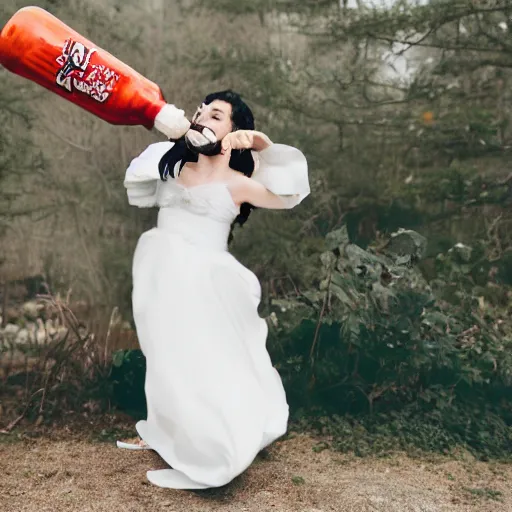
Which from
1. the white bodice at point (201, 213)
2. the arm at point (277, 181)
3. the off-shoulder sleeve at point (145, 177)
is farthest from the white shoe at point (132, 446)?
the arm at point (277, 181)

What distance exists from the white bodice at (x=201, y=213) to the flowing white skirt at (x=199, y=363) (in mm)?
38

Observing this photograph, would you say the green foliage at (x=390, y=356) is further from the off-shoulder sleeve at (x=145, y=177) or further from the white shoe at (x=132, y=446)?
the off-shoulder sleeve at (x=145, y=177)

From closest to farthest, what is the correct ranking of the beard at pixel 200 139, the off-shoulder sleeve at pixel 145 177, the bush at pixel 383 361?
the beard at pixel 200 139
the off-shoulder sleeve at pixel 145 177
the bush at pixel 383 361

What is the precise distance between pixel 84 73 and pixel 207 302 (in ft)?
3.30

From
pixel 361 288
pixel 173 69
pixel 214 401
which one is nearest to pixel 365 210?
pixel 361 288

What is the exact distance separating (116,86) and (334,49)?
190 cm

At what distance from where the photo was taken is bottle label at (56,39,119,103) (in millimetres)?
2674

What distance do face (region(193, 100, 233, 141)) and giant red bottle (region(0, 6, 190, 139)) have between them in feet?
0.56

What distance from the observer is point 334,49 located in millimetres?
4207

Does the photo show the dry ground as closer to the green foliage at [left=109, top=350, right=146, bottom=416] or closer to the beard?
the green foliage at [left=109, top=350, right=146, bottom=416]

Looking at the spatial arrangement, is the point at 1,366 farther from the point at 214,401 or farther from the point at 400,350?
the point at 400,350

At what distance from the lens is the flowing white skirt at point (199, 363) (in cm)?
272

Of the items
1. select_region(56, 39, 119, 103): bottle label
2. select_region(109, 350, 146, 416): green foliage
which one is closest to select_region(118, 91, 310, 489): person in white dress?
select_region(56, 39, 119, 103): bottle label

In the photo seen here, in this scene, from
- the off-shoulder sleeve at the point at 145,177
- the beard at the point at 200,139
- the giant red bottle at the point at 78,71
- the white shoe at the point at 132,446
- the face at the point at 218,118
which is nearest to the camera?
the giant red bottle at the point at 78,71
